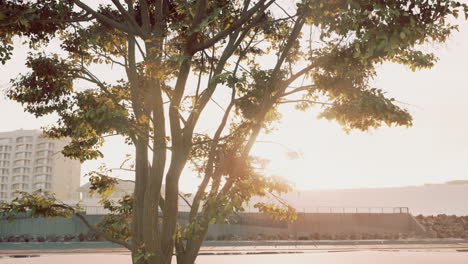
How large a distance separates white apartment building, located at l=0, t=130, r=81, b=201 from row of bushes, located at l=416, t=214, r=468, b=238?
4270 inches

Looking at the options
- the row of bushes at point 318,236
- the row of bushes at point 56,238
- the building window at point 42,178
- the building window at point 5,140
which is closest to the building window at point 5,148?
the building window at point 5,140

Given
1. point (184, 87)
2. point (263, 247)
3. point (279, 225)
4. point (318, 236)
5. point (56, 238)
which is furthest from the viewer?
point (279, 225)

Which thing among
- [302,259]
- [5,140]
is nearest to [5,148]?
[5,140]

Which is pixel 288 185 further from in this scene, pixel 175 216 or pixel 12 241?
pixel 12 241

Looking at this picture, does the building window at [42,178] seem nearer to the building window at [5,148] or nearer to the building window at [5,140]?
the building window at [5,148]

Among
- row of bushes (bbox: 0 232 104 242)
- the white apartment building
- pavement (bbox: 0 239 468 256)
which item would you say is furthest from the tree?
the white apartment building

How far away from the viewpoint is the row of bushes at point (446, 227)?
33.8 metres

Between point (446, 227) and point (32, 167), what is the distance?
121439 mm

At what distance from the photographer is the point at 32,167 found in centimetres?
13038

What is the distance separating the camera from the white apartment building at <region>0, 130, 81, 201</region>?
5034 inches

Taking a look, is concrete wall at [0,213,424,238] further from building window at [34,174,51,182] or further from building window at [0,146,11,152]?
building window at [0,146,11,152]

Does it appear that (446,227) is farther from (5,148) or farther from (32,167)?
(5,148)

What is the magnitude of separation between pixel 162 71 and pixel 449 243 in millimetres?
26798

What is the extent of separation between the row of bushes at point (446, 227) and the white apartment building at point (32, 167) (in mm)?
108469
